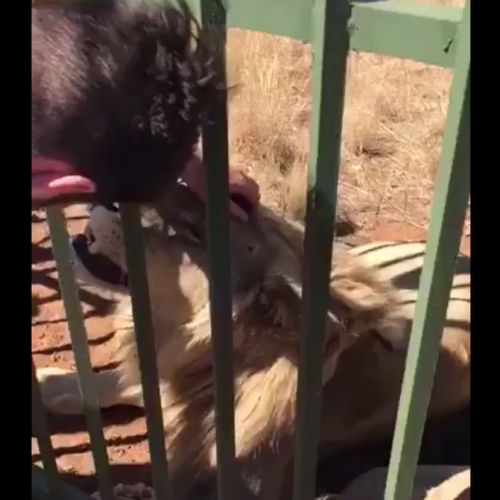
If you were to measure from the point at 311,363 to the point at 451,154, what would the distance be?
1.43 feet

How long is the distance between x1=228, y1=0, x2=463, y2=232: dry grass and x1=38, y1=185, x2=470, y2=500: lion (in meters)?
1.31

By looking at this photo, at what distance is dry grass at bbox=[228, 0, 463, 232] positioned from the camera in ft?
12.6

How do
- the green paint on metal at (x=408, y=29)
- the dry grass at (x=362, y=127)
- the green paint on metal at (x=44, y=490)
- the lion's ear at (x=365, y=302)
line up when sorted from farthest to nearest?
the dry grass at (x=362, y=127) < the lion's ear at (x=365, y=302) < the green paint on metal at (x=44, y=490) < the green paint on metal at (x=408, y=29)

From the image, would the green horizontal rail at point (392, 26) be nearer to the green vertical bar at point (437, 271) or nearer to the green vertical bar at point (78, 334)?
the green vertical bar at point (437, 271)

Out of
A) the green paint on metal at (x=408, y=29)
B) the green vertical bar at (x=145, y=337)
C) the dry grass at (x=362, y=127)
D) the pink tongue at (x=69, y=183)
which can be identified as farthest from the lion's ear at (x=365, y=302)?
the dry grass at (x=362, y=127)

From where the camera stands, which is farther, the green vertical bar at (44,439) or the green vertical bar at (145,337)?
the green vertical bar at (44,439)

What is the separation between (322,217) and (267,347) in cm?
92

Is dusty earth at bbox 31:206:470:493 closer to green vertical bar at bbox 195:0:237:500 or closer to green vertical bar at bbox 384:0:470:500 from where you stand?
green vertical bar at bbox 195:0:237:500

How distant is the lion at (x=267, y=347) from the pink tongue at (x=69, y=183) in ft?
2.00

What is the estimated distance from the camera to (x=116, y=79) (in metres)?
1.15

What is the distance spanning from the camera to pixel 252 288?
1.98m

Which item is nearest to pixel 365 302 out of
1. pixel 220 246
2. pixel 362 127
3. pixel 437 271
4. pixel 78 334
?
pixel 78 334

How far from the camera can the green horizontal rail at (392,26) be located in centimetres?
99
